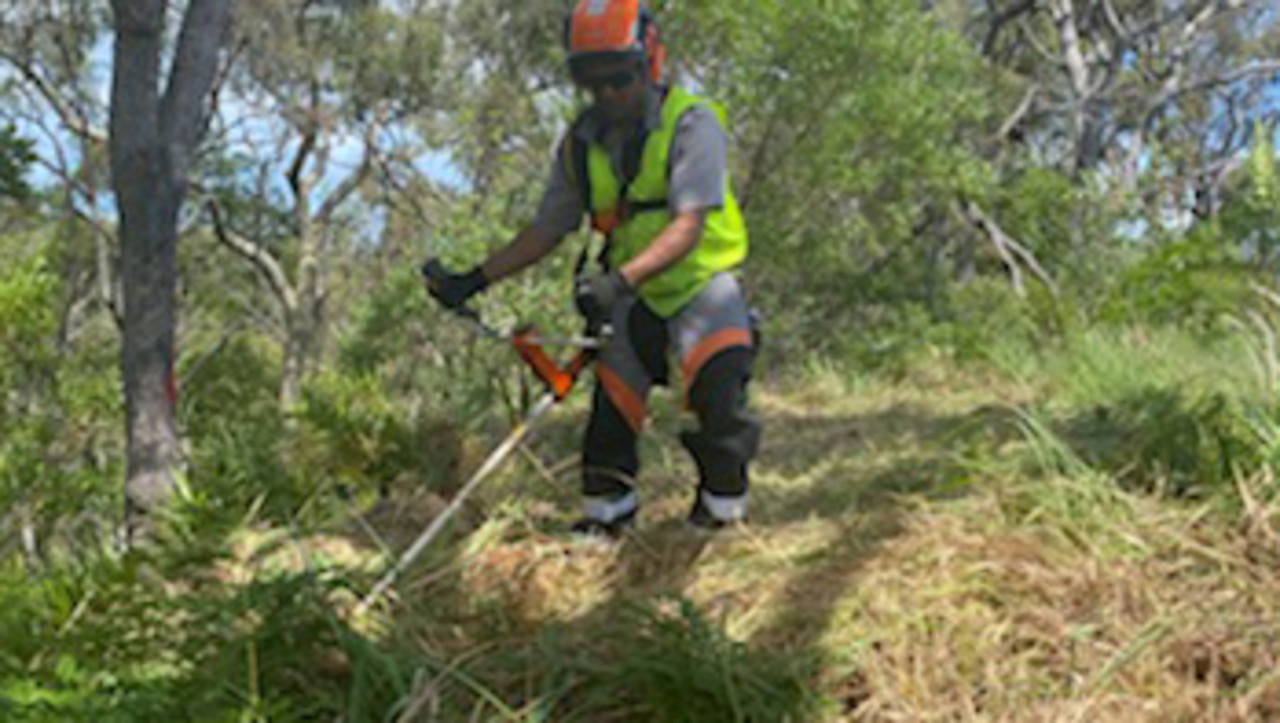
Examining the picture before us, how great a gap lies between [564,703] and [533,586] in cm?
75

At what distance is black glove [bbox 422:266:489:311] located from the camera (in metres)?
3.45

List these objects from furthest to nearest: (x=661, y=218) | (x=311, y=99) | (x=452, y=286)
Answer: (x=311, y=99) → (x=452, y=286) → (x=661, y=218)

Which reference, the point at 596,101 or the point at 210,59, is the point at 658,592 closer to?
the point at 596,101

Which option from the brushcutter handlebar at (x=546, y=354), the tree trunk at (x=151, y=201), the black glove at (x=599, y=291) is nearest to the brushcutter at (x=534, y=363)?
the brushcutter handlebar at (x=546, y=354)

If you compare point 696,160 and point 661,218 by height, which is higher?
point 696,160

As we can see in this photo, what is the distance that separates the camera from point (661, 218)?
3.31m

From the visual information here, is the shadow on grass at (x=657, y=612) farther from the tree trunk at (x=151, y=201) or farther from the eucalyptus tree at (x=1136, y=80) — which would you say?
the eucalyptus tree at (x=1136, y=80)

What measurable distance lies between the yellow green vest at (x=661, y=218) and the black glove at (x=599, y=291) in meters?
0.19

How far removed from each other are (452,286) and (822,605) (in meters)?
1.55

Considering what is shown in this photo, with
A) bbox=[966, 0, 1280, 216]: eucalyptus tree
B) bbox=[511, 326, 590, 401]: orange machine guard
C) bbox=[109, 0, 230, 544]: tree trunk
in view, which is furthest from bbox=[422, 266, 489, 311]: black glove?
bbox=[966, 0, 1280, 216]: eucalyptus tree

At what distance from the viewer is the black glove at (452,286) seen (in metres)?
3.45

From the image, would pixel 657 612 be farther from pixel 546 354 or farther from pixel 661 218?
pixel 661 218

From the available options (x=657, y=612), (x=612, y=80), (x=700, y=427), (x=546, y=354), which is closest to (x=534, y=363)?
(x=546, y=354)

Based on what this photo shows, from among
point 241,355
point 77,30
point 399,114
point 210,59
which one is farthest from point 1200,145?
point 210,59
